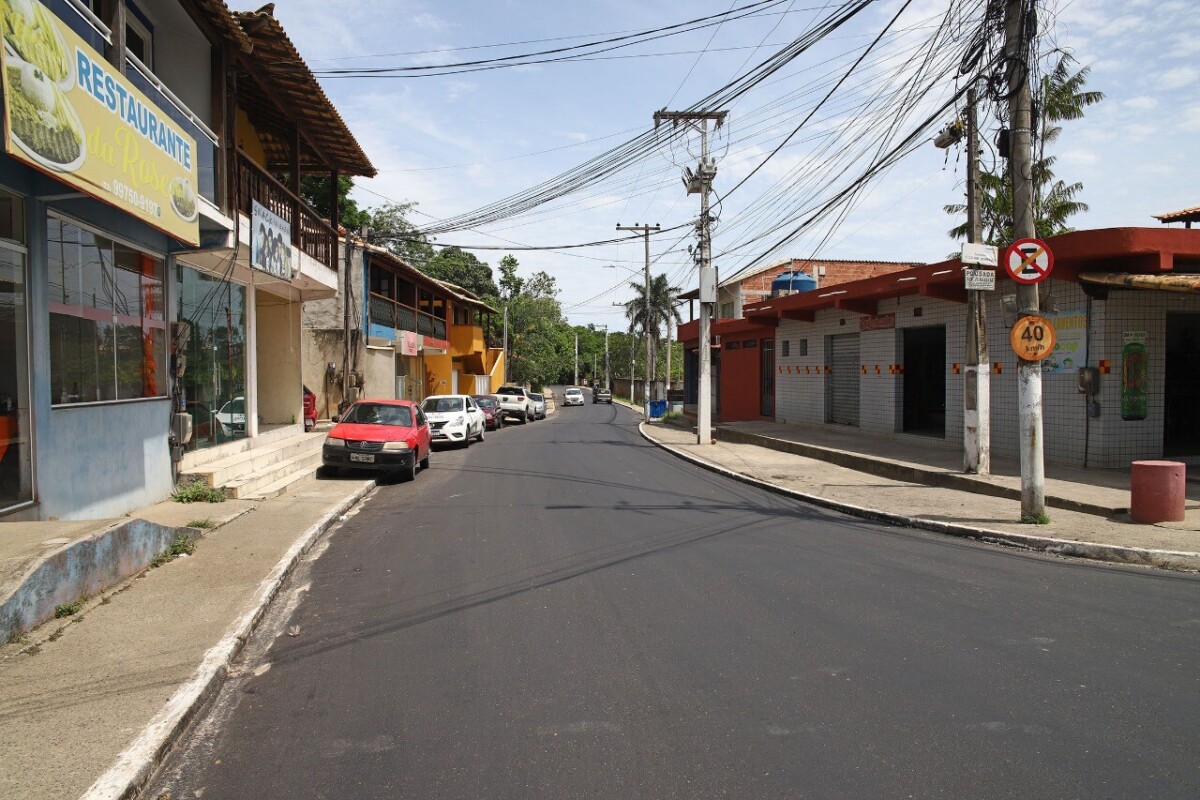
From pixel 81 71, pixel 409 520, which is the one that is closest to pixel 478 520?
pixel 409 520

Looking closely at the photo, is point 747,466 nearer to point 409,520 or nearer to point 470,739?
point 409,520

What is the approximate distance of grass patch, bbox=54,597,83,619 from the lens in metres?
5.73

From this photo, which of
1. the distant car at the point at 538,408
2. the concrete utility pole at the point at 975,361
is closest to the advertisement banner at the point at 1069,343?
the concrete utility pole at the point at 975,361

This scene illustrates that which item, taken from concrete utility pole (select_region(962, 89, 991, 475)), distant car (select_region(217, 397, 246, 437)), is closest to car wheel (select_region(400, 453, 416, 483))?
distant car (select_region(217, 397, 246, 437))

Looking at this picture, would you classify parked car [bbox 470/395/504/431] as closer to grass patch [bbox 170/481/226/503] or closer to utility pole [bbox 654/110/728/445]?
utility pole [bbox 654/110/728/445]

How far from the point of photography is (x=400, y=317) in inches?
1234

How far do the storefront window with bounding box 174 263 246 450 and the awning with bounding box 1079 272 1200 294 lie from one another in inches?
546

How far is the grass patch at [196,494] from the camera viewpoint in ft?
36.3

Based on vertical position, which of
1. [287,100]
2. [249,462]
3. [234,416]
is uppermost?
[287,100]

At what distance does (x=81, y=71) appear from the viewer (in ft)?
22.7

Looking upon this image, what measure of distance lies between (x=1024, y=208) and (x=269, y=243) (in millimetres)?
11496

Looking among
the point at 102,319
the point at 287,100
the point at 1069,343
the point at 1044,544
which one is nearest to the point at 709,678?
the point at 1044,544

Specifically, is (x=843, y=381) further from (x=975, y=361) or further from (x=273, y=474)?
(x=273, y=474)

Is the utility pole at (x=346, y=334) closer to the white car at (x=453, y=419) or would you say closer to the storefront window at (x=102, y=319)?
the white car at (x=453, y=419)
